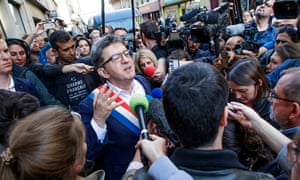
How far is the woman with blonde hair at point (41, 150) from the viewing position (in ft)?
2.92

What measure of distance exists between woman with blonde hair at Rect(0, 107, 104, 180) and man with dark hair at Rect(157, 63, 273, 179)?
37cm

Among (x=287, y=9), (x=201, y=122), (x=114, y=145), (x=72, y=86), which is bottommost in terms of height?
(x=114, y=145)

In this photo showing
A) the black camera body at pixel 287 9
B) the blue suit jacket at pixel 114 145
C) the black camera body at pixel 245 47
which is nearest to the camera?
the blue suit jacket at pixel 114 145

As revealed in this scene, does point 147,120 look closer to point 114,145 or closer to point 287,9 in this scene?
point 114,145

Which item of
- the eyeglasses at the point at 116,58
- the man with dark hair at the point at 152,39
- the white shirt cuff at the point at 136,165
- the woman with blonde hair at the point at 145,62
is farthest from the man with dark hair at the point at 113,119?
the man with dark hair at the point at 152,39

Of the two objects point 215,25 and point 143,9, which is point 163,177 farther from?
point 143,9

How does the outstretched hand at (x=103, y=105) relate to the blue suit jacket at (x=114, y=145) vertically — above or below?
above

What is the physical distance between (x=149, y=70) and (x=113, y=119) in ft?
2.85

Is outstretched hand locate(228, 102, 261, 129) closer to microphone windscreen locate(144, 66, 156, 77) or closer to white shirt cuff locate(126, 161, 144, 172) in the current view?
white shirt cuff locate(126, 161, 144, 172)

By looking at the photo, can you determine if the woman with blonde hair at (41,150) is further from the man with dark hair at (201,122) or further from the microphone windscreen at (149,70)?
the microphone windscreen at (149,70)

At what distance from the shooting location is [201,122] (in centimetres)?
90

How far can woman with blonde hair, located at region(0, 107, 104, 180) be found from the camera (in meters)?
0.89

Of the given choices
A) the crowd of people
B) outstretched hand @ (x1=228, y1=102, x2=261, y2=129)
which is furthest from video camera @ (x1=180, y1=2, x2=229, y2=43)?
outstretched hand @ (x1=228, y1=102, x2=261, y2=129)

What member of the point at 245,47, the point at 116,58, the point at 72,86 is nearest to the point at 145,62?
the point at 72,86
